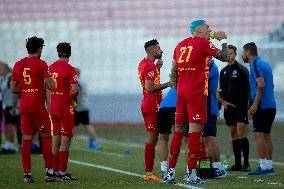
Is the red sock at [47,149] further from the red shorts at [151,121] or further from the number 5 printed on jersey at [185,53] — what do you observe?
the number 5 printed on jersey at [185,53]

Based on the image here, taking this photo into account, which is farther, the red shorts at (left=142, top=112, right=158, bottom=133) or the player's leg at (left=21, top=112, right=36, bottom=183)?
the red shorts at (left=142, top=112, right=158, bottom=133)

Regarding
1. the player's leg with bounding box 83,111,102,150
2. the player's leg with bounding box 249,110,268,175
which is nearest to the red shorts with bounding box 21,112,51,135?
the player's leg with bounding box 249,110,268,175

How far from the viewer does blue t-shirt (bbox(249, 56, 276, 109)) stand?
1277 centimetres

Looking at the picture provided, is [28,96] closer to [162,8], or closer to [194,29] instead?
[194,29]

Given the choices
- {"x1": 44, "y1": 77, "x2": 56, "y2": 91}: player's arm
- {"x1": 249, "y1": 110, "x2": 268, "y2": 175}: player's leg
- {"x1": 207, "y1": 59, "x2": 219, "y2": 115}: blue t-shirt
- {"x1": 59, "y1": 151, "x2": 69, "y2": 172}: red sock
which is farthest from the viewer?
{"x1": 249, "y1": 110, "x2": 268, "y2": 175}: player's leg

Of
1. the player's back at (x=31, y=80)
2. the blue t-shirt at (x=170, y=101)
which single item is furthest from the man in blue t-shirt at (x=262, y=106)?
the player's back at (x=31, y=80)

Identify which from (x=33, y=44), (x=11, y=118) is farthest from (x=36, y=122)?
(x=11, y=118)

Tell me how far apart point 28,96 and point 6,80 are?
24.9 feet

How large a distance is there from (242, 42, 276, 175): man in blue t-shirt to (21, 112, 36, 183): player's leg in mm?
3235

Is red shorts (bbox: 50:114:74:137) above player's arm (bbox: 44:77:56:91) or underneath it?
underneath

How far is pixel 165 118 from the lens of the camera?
39.2ft

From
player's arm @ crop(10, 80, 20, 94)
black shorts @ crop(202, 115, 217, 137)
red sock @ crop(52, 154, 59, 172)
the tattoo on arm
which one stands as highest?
the tattoo on arm

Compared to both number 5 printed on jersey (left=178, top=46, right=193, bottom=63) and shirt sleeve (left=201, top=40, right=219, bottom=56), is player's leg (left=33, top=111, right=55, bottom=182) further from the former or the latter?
shirt sleeve (left=201, top=40, right=219, bottom=56)

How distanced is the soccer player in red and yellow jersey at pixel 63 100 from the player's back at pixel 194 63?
1.76m
